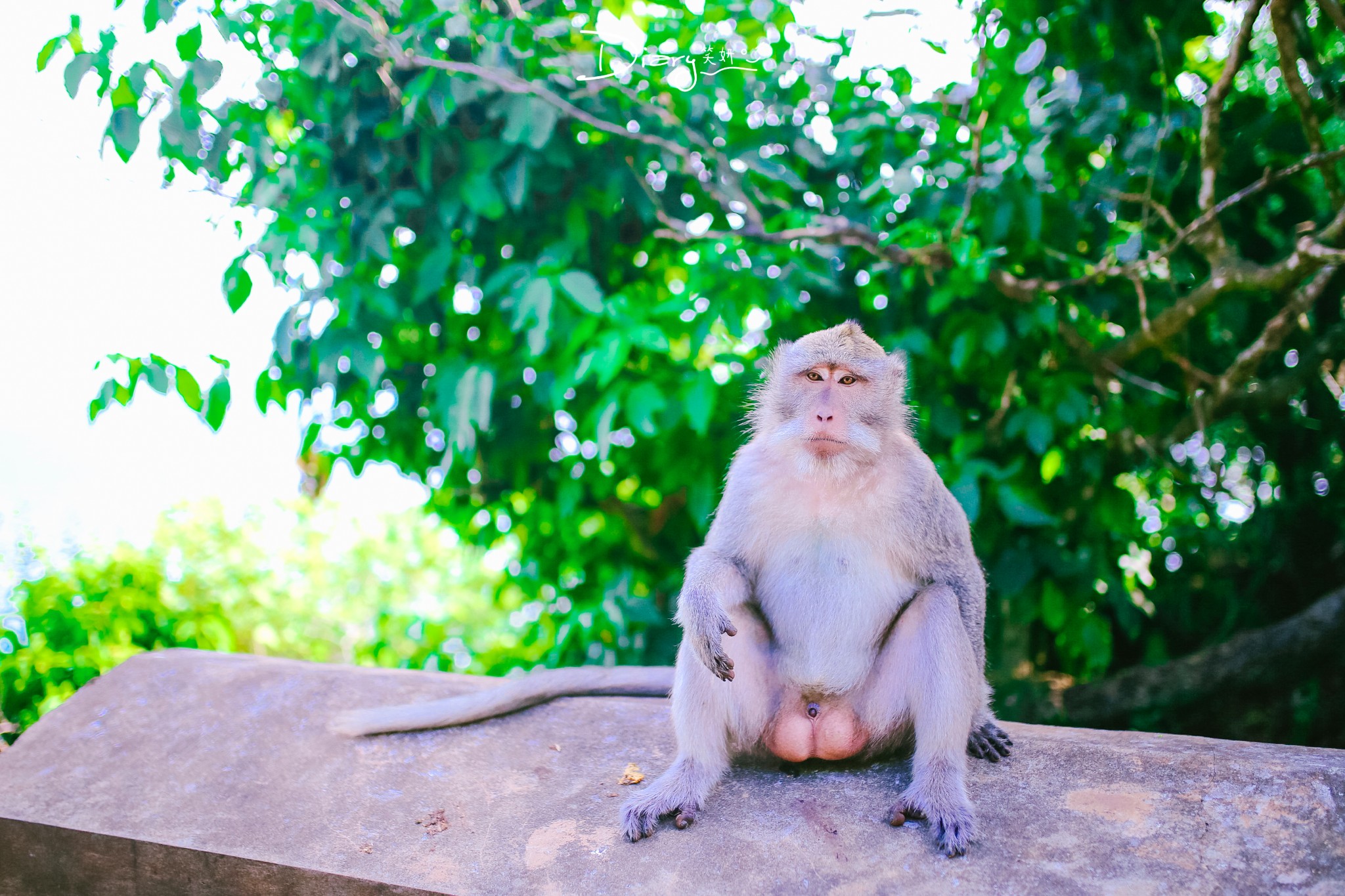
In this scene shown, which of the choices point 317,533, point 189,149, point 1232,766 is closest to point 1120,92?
point 1232,766

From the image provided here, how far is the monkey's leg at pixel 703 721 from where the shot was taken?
2377mm

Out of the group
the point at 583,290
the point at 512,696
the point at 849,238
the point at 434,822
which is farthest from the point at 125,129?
the point at 849,238

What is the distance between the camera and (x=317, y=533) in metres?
6.65

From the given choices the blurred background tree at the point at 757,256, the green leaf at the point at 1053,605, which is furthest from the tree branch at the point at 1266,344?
the green leaf at the point at 1053,605

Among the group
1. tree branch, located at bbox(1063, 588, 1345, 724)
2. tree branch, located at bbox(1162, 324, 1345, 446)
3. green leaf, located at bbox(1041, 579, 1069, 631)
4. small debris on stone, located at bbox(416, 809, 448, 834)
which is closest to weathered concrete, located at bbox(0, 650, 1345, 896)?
small debris on stone, located at bbox(416, 809, 448, 834)

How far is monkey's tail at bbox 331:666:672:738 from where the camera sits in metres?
3.03

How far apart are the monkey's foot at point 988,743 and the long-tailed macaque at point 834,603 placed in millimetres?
137

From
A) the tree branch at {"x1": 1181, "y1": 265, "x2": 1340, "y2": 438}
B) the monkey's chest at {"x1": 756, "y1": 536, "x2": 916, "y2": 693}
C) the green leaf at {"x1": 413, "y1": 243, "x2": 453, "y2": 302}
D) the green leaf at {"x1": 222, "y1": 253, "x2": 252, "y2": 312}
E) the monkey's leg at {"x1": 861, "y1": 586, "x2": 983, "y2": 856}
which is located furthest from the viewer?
the tree branch at {"x1": 1181, "y1": 265, "x2": 1340, "y2": 438}

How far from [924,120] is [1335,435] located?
2.76 m

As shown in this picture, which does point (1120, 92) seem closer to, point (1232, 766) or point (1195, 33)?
point (1195, 33)

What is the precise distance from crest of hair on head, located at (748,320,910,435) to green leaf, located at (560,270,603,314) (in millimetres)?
748

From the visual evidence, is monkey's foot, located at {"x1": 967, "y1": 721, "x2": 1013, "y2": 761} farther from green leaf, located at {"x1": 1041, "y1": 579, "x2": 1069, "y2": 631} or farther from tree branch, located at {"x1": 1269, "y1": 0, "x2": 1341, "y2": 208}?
tree branch, located at {"x1": 1269, "y1": 0, "x2": 1341, "y2": 208}

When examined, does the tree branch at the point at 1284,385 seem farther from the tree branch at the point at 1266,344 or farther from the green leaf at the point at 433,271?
the green leaf at the point at 433,271

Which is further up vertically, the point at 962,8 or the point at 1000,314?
the point at 962,8
